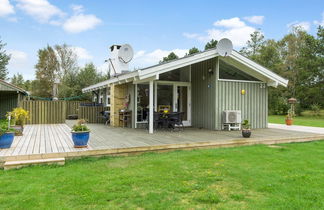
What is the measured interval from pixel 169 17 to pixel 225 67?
24.8 feet

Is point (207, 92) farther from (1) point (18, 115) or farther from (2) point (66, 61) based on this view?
(2) point (66, 61)

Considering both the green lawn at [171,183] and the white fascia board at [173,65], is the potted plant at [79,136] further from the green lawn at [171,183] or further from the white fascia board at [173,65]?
the white fascia board at [173,65]

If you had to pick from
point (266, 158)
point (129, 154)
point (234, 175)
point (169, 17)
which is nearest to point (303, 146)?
point (266, 158)

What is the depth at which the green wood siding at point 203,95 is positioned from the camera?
849 cm

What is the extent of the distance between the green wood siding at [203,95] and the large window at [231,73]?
304 millimetres

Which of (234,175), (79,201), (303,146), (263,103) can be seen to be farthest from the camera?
(263,103)

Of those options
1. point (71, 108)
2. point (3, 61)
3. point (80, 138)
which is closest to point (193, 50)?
point (71, 108)

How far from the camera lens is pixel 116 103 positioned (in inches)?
379

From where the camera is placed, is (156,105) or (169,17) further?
(169,17)

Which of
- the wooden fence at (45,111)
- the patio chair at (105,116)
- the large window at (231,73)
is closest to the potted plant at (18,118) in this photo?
the wooden fence at (45,111)

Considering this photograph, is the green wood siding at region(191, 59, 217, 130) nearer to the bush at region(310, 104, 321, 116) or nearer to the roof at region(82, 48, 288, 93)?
the roof at region(82, 48, 288, 93)

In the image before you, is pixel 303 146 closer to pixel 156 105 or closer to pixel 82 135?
pixel 156 105

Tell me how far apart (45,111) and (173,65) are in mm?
6473

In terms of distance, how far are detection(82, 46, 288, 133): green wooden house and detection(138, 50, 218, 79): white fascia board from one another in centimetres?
5
